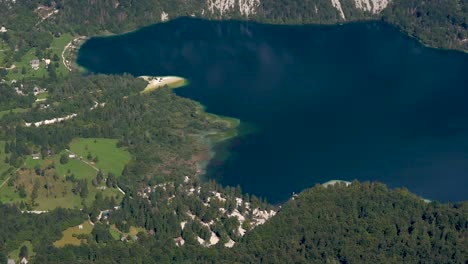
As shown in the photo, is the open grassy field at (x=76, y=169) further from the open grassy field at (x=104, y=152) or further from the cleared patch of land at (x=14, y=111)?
the cleared patch of land at (x=14, y=111)

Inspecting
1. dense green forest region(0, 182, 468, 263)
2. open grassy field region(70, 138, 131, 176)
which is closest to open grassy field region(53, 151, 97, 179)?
open grassy field region(70, 138, 131, 176)

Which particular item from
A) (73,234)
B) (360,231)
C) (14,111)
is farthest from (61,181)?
(360,231)

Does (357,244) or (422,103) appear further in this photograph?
(422,103)

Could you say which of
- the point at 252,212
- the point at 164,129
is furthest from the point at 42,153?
the point at 252,212

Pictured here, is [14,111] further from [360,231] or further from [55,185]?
[360,231]

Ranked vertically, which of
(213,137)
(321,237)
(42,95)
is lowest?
(321,237)

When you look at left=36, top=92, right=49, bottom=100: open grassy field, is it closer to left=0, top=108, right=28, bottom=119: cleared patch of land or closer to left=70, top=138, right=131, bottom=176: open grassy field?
left=0, top=108, right=28, bottom=119: cleared patch of land

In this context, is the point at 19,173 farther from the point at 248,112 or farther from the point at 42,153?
the point at 248,112
